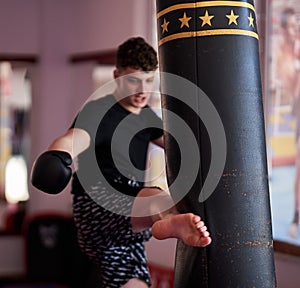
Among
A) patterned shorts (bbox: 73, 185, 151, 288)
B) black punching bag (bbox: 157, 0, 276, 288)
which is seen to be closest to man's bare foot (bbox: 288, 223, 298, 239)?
patterned shorts (bbox: 73, 185, 151, 288)

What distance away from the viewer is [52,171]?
1687 millimetres

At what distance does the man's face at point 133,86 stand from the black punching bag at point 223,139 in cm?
37

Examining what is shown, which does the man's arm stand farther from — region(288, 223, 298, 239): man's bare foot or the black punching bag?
region(288, 223, 298, 239): man's bare foot

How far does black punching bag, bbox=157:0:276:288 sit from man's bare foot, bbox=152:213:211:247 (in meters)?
0.04

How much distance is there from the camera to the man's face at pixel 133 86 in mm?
1956

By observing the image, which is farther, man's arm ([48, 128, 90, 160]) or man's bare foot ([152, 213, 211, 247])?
man's arm ([48, 128, 90, 160])

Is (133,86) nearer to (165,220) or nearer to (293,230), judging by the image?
(165,220)

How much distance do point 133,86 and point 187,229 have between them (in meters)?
0.60

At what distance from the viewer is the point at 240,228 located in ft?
5.03

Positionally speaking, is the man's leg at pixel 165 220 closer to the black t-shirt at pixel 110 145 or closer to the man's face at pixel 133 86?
the black t-shirt at pixel 110 145

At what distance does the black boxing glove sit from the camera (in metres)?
1.69

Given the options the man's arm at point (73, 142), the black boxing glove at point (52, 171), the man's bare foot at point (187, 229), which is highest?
the man's arm at point (73, 142)

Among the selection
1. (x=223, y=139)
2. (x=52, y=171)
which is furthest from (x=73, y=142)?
(x=223, y=139)

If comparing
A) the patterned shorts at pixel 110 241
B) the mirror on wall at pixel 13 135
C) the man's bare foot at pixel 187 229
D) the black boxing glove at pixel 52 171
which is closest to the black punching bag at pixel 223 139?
the man's bare foot at pixel 187 229
